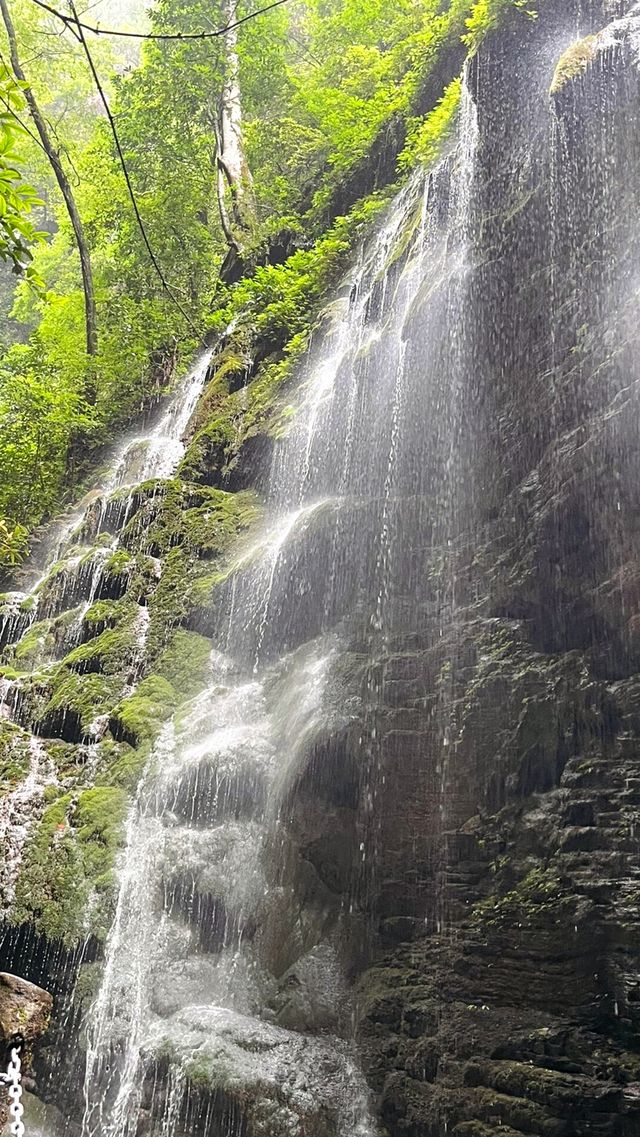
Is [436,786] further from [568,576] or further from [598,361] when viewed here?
[598,361]

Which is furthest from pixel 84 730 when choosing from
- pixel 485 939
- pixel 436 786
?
pixel 485 939

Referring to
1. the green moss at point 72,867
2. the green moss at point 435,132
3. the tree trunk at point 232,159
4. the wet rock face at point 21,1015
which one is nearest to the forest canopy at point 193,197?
the tree trunk at point 232,159

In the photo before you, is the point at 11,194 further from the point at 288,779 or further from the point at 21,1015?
the point at 21,1015

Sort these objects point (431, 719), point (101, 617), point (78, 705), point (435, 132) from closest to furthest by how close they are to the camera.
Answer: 1. point (431, 719)
2. point (78, 705)
3. point (101, 617)
4. point (435, 132)

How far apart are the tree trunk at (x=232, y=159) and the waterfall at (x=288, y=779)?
7831mm

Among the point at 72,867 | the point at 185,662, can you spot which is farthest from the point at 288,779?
the point at 185,662

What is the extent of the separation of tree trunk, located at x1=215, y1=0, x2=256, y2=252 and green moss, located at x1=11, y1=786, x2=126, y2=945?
485 inches

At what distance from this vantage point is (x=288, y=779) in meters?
6.34

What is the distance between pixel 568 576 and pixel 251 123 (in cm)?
1561

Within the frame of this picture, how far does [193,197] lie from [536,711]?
593 inches

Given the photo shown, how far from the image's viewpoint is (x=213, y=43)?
16281mm

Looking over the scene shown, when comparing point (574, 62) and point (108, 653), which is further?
point (108, 653)

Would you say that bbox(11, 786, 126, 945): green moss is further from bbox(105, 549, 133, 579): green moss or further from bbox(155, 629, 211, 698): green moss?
bbox(105, 549, 133, 579): green moss

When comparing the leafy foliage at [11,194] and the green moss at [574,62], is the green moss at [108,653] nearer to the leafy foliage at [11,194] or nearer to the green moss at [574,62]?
the leafy foliage at [11,194]
